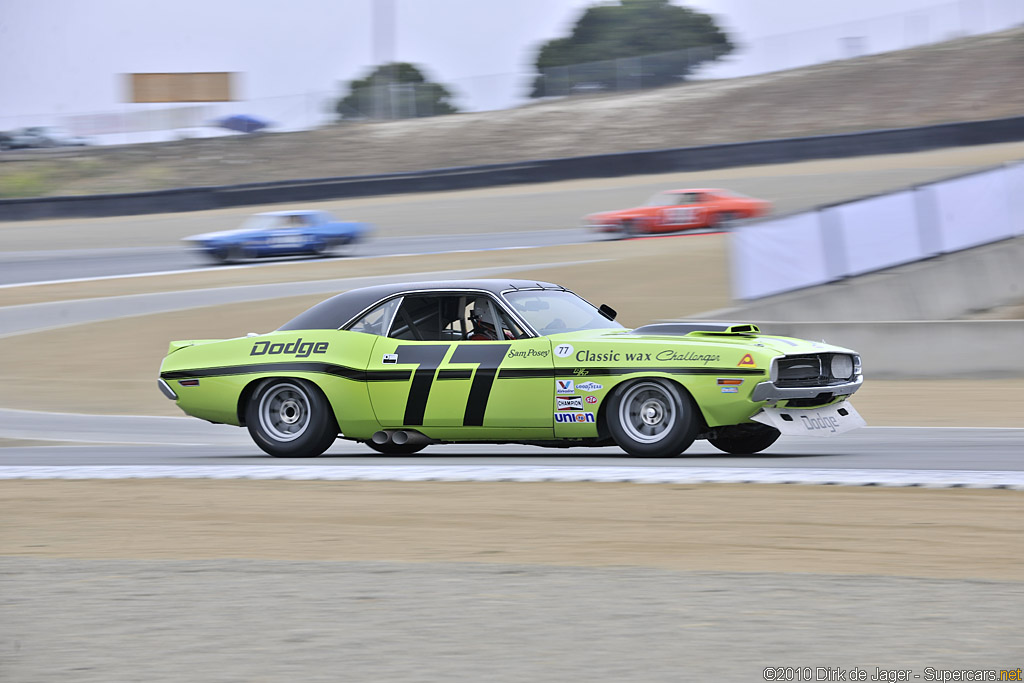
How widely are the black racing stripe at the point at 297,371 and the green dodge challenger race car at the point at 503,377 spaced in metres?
0.01

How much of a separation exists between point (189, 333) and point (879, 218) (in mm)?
9954

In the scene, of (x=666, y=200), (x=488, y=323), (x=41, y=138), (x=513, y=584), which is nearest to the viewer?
(x=513, y=584)

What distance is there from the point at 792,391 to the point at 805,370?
11.7 inches

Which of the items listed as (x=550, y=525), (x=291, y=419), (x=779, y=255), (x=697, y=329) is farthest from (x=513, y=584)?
(x=779, y=255)

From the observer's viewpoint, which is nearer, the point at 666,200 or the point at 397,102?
the point at 666,200

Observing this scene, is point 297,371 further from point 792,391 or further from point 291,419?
point 792,391

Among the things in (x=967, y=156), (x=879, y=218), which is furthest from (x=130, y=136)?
(x=879, y=218)

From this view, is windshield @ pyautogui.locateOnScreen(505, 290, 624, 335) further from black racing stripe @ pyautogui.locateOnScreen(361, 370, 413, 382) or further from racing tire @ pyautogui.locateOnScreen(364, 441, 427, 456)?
racing tire @ pyautogui.locateOnScreen(364, 441, 427, 456)

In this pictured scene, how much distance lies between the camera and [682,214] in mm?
27719

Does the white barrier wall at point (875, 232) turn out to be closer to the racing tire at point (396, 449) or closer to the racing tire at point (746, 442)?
the racing tire at point (746, 442)

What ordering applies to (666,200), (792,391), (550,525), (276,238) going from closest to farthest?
1. (550,525)
2. (792,391)
3. (276,238)
4. (666,200)

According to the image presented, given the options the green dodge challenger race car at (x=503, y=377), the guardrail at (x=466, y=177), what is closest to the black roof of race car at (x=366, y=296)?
the green dodge challenger race car at (x=503, y=377)

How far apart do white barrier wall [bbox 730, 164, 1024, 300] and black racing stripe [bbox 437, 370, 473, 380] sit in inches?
335

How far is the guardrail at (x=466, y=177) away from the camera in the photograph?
3403cm
